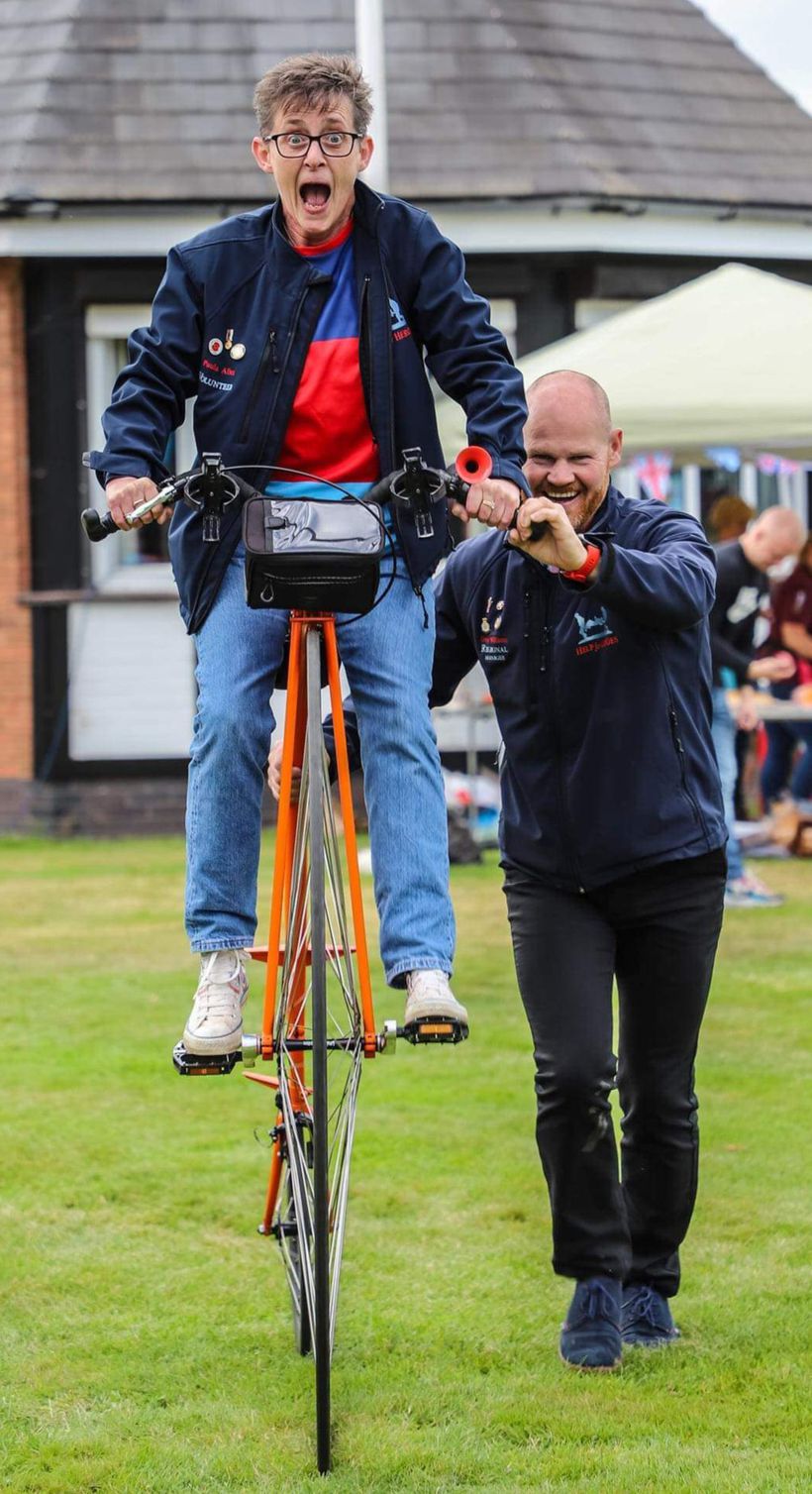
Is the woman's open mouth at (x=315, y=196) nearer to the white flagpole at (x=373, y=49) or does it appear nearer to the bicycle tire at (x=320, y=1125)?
the bicycle tire at (x=320, y=1125)

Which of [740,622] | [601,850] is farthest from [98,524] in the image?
[740,622]

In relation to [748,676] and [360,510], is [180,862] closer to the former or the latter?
[748,676]

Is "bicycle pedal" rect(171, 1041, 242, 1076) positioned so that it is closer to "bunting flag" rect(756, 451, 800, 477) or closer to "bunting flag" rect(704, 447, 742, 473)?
"bunting flag" rect(704, 447, 742, 473)

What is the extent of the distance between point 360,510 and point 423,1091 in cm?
391

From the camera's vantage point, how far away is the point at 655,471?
13.1 meters

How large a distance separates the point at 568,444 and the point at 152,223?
12460mm

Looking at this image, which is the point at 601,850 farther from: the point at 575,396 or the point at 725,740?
the point at 725,740

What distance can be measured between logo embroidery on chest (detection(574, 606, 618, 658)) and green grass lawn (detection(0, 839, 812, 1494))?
167 cm

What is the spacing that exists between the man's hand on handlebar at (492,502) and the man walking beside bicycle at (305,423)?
0.90ft

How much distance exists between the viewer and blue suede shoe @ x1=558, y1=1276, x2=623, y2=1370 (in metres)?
4.97

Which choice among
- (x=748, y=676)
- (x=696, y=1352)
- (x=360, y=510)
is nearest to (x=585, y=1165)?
(x=696, y=1352)

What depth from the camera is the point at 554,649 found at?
5020mm

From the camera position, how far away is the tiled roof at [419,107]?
16.8 meters

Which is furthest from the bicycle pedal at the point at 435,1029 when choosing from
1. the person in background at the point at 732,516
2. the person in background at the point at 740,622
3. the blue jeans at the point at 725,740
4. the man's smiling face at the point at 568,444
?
the person in background at the point at 732,516
